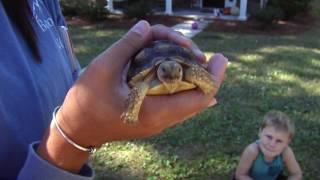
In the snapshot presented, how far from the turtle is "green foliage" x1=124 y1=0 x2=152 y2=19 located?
34.3 feet

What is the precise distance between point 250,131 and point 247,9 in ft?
28.0

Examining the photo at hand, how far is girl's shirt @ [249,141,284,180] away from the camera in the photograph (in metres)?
3.29

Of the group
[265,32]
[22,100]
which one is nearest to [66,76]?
[22,100]

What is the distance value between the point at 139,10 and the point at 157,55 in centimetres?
1048

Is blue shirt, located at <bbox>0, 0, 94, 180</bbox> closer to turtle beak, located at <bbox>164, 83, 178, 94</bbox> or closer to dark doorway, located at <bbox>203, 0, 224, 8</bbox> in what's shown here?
Answer: turtle beak, located at <bbox>164, 83, 178, 94</bbox>

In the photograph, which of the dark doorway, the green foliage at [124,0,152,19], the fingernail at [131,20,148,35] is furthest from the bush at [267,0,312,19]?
the fingernail at [131,20,148,35]

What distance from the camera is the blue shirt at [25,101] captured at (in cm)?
117

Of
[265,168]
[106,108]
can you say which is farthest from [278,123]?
[106,108]

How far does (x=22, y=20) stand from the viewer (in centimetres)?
134

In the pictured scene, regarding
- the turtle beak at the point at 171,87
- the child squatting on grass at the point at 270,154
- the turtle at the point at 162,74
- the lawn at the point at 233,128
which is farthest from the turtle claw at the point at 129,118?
the lawn at the point at 233,128

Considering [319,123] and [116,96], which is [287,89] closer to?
[319,123]

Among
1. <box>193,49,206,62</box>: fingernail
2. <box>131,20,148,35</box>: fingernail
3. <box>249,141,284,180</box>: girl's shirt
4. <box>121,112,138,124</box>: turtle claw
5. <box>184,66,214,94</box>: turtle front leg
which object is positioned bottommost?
<box>249,141,284,180</box>: girl's shirt

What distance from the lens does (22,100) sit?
4.19 ft

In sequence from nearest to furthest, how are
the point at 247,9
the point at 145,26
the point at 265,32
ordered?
1. the point at 145,26
2. the point at 265,32
3. the point at 247,9
